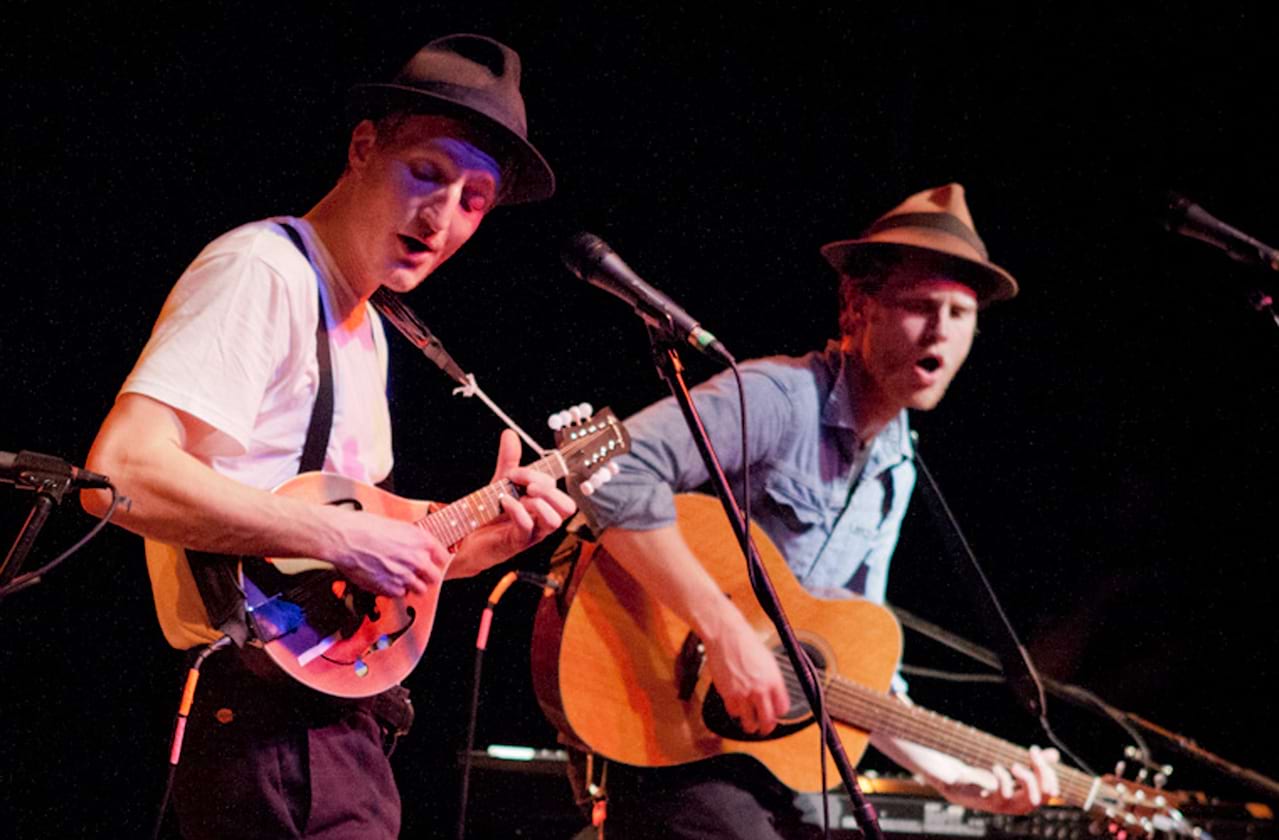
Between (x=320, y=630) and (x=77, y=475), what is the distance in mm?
590

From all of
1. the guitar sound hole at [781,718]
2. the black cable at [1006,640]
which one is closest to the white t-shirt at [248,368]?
the guitar sound hole at [781,718]

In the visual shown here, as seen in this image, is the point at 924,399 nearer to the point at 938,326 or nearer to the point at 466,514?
the point at 938,326

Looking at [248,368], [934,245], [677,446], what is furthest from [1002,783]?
[248,368]

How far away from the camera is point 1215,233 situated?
310 cm

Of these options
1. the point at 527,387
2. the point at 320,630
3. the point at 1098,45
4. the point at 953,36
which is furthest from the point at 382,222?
the point at 1098,45

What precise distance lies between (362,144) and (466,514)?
0.95 m

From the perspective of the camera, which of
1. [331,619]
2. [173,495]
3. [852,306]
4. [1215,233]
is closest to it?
[173,495]

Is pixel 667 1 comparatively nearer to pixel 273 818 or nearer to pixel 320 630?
pixel 320 630

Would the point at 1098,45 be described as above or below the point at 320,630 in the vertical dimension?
above

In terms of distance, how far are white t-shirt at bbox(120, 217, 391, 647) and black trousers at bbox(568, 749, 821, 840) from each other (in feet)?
3.68

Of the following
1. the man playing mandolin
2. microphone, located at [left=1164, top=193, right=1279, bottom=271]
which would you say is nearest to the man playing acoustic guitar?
the man playing mandolin

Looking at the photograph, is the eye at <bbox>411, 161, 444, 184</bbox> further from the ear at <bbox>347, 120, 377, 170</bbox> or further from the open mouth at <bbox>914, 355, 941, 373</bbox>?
the open mouth at <bbox>914, 355, 941, 373</bbox>

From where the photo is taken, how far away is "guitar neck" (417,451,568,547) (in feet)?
8.76

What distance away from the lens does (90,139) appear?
366 centimetres
